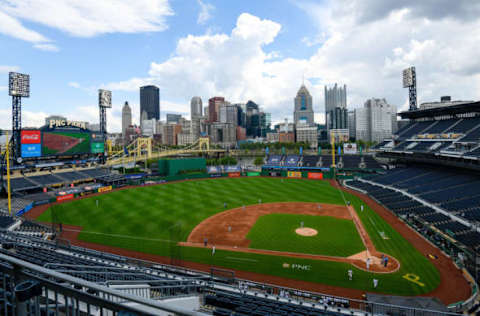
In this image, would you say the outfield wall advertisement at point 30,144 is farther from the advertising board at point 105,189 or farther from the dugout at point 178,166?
the dugout at point 178,166

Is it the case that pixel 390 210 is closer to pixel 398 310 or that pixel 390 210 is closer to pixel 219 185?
pixel 398 310

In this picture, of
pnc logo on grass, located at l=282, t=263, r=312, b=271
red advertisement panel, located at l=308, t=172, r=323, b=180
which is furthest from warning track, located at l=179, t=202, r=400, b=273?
red advertisement panel, located at l=308, t=172, r=323, b=180

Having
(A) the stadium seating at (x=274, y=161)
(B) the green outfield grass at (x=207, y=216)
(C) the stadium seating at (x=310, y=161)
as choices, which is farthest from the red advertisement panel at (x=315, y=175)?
(A) the stadium seating at (x=274, y=161)

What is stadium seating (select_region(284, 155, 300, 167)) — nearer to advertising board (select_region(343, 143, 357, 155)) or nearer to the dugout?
advertising board (select_region(343, 143, 357, 155))

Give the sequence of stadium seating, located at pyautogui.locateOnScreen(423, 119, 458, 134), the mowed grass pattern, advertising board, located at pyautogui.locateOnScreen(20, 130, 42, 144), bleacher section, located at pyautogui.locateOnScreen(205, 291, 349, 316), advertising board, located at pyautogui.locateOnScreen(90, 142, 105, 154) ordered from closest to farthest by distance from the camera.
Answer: bleacher section, located at pyautogui.locateOnScreen(205, 291, 349, 316)
the mowed grass pattern
advertising board, located at pyautogui.locateOnScreen(20, 130, 42, 144)
stadium seating, located at pyautogui.locateOnScreen(423, 119, 458, 134)
advertising board, located at pyautogui.locateOnScreen(90, 142, 105, 154)

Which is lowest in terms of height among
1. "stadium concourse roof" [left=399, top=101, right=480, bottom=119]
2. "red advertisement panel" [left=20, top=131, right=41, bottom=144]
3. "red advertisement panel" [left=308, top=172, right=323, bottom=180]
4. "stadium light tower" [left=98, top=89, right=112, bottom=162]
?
"red advertisement panel" [left=308, top=172, right=323, bottom=180]

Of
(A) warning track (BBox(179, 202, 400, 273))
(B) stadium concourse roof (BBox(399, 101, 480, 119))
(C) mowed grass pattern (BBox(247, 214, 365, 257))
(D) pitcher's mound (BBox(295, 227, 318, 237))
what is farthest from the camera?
(B) stadium concourse roof (BBox(399, 101, 480, 119))

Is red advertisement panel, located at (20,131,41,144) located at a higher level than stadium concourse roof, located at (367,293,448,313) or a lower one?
higher
